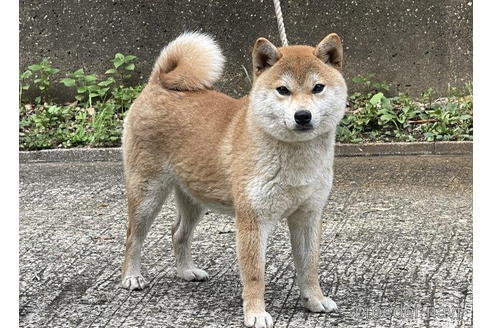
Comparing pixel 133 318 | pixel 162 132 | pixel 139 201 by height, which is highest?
pixel 162 132

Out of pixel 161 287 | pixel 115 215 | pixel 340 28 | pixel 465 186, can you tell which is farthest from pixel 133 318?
pixel 340 28

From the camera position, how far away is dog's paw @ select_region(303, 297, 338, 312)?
4.45 metres

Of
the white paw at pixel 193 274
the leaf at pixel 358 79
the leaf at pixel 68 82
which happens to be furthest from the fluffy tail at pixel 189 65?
the leaf at pixel 68 82

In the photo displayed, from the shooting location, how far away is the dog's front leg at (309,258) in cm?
445

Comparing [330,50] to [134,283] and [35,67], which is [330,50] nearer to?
[134,283]

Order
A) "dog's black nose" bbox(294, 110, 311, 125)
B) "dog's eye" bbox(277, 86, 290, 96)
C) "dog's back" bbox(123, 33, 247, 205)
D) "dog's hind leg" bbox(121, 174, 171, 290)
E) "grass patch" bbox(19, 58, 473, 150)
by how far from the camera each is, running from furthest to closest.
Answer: "grass patch" bbox(19, 58, 473, 150)
"dog's hind leg" bbox(121, 174, 171, 290)
"dog's back" bbox(123, 33, 247, 205)
"dog's eye" bbox(277, 86, 290, 96)
"dog's black nose" bbox(294, 110, 311, 125)

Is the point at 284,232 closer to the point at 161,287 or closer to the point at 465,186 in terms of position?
the point at 161,287

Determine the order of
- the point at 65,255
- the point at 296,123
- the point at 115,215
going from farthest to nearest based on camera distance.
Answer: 1. the point at 115,215
2. the point at 65,255
3. the point at 296,123

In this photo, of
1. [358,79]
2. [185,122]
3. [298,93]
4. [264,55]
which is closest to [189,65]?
[185,122]

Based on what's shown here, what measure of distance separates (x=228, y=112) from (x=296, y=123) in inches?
27.6

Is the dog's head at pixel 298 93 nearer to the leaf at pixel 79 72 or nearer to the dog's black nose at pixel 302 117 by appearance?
the dog's black nose at pixel 302 117

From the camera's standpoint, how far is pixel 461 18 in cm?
840

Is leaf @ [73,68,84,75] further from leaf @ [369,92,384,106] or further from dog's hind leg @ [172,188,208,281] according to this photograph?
dog's hind leg @ [172,188,208,281]

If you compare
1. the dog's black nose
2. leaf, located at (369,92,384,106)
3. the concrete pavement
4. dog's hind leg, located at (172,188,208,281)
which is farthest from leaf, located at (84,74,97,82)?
the dog's black nose
